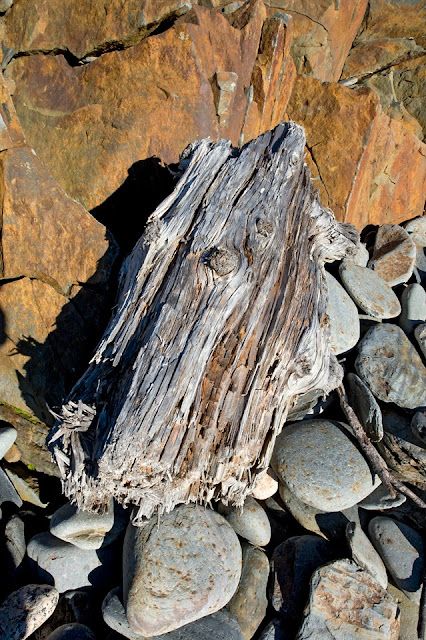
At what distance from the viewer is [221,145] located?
400 centimetres

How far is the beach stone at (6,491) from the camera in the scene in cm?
415

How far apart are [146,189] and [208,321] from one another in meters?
1.98

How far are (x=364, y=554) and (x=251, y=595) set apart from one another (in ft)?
3.18

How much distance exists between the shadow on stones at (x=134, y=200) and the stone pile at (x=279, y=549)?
204 cm

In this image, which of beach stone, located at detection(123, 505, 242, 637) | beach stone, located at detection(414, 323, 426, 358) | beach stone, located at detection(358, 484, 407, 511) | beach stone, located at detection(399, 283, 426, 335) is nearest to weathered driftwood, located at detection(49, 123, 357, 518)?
beach stone, located at detection(123, 505, 242, 637)

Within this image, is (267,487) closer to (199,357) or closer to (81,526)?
(81,526)

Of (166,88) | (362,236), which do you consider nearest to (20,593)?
(166,88)

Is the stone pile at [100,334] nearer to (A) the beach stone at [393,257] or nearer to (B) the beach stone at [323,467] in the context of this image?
(B) the beach stone at [323,467]

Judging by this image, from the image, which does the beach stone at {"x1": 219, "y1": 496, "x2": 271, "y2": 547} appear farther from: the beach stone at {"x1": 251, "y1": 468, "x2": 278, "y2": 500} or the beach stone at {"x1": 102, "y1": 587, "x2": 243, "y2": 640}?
the beach stone at {"x1": 102, "y1": 587, "x2": 243, "y2": 640}

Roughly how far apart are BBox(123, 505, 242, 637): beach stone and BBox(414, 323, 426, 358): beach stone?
8.91ft

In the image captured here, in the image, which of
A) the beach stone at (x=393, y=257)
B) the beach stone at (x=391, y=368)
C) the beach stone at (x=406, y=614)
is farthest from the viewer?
the beach stone at (x=393, y=257)

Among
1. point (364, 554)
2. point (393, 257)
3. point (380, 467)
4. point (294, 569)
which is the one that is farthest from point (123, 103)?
point (364, 554)

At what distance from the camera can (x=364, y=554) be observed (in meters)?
3.91

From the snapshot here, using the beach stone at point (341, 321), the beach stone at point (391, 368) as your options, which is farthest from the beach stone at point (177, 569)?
the beach stone at point (341, 321)
